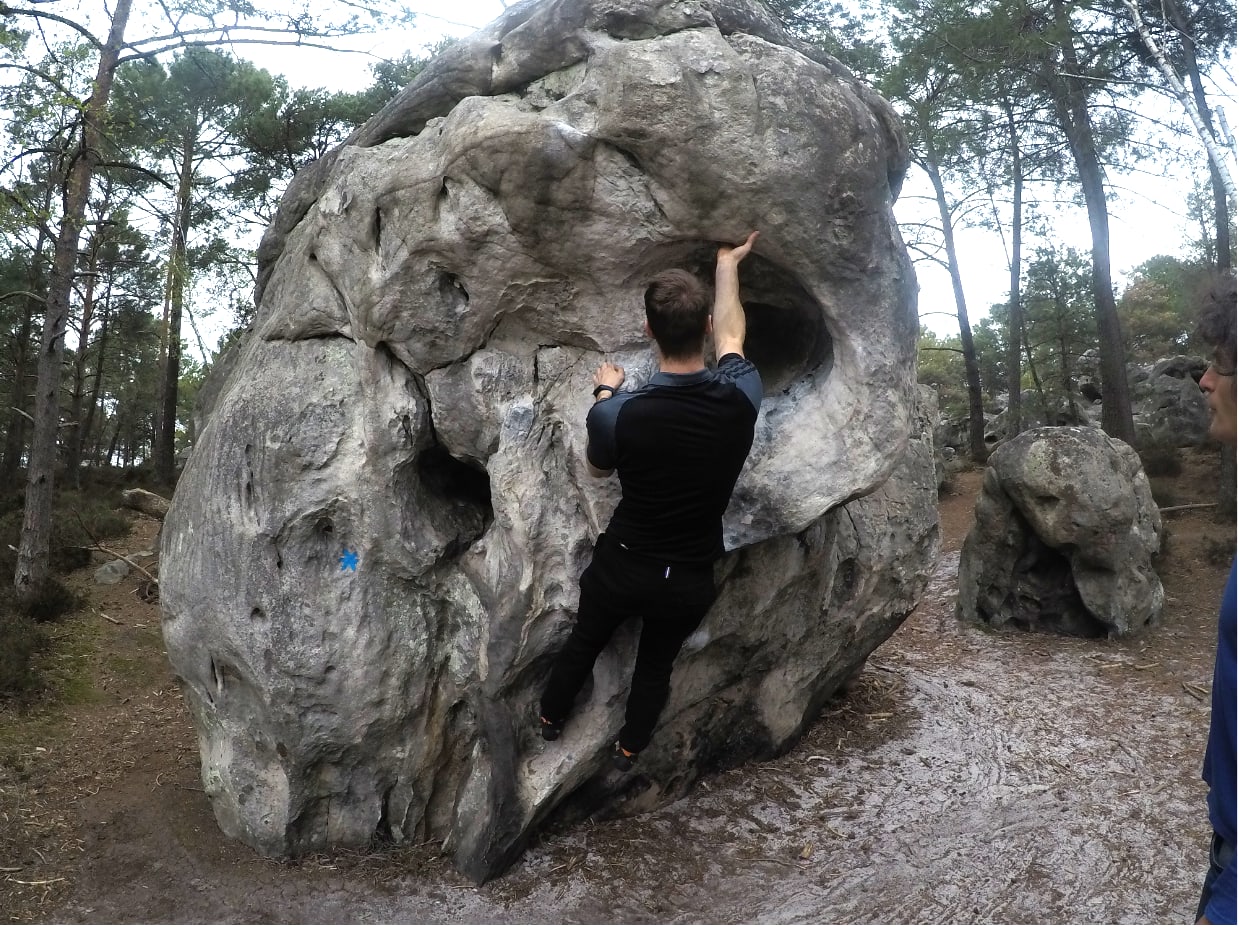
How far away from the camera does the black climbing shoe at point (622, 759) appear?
4031mm

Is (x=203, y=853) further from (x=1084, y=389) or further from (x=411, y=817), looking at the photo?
(x=1084, y=389)

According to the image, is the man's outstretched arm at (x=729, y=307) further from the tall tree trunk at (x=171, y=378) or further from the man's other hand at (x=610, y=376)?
the tall tree trunk at (x=171, y=378)

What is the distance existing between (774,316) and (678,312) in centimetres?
142

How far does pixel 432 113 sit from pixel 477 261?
987mm

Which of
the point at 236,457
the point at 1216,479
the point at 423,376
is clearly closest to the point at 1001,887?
the point at 423,376

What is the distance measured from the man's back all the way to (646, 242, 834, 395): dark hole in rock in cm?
80

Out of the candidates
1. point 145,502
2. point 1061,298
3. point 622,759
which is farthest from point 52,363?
point 1061,298

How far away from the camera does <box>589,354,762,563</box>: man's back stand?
3.37 metres

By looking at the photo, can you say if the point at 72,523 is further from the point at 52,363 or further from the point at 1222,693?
the point at 1222,693

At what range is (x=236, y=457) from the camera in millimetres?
4531

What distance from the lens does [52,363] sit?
854 cm

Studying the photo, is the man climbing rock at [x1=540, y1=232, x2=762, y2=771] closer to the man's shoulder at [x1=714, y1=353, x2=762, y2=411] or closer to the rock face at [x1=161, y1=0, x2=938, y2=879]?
the man's shoulder at [x1=714, y1=353, x2=762, y2=411]

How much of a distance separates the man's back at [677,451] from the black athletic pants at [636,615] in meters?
0.07

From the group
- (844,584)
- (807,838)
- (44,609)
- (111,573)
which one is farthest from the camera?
(111,573)
